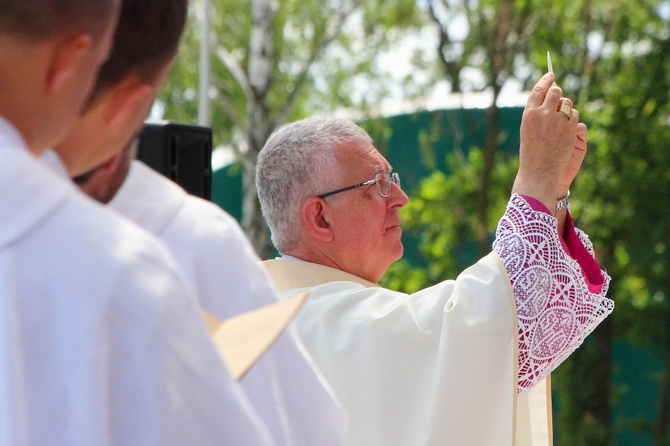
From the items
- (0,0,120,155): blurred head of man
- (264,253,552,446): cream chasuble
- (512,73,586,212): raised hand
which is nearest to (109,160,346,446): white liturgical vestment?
(0,0,120,155): blurred head of man

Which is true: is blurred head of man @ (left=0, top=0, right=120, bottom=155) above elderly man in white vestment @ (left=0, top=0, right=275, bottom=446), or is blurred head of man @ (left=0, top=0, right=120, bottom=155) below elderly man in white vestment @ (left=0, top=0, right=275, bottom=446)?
above

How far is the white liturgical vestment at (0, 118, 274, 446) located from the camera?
97 centimetres

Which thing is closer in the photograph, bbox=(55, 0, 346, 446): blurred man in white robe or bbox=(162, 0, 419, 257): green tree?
bbox=(55, 0, 346, 446): blurred man in white robe

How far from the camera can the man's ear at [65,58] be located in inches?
40.9

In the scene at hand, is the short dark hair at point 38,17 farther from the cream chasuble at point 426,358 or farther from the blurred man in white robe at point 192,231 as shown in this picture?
the cream chasuble at point 426,358

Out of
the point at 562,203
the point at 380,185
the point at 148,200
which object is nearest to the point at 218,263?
the point at 148,200

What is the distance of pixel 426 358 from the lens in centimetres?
268


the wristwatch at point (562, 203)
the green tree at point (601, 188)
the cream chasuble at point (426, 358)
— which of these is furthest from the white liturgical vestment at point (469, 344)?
the green tree at point (601, 188)

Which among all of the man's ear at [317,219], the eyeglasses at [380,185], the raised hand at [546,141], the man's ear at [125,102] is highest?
the man's ear at [125,102]

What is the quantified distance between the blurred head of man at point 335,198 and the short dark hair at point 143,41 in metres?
1.80

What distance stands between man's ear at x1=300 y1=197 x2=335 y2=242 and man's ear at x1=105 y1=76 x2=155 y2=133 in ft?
6.08

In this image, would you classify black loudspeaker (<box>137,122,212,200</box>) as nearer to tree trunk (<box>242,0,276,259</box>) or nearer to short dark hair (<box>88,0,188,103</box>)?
short dark hair (<box>88,0,188,103</box>)

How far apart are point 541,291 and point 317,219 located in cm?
69

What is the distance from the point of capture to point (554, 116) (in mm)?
2670
